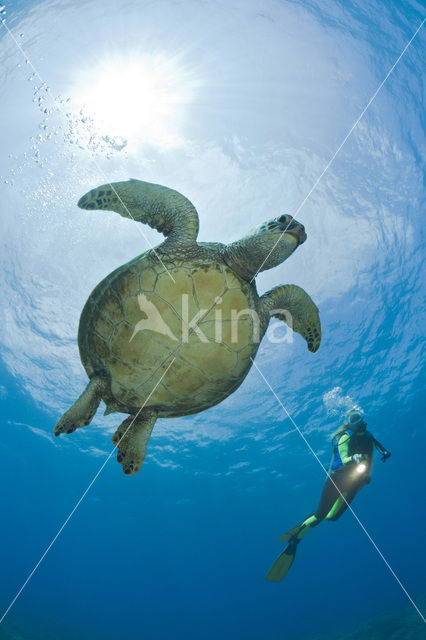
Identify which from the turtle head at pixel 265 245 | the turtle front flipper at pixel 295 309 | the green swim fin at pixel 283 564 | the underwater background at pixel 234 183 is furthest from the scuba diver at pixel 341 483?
the turtle head at pixel 265 245

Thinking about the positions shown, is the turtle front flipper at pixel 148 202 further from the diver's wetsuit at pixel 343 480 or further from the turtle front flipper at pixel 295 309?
the diver's wetsuit at pixel 343 480

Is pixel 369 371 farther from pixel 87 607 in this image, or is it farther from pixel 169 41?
pixel 87 607

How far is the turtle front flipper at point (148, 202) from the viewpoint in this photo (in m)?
4.19

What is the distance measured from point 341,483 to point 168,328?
771cm

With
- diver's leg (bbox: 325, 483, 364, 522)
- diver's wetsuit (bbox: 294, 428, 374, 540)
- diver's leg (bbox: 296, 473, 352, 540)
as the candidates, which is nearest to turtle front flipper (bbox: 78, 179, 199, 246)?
diver's wetsuit (bbox: 294, 428, 374, 540)

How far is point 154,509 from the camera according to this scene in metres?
35.2

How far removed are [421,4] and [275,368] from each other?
13448mm

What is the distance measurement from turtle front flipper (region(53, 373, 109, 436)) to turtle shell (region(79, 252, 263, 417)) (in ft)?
0.65

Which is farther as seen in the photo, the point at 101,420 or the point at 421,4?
the point at 101,420

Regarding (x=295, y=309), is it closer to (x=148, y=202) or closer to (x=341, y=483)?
(x=148, y=202)

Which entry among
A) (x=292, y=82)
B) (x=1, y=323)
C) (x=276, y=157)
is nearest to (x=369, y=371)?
(x=276, y=157)

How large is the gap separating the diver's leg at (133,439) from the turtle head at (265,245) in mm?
2280

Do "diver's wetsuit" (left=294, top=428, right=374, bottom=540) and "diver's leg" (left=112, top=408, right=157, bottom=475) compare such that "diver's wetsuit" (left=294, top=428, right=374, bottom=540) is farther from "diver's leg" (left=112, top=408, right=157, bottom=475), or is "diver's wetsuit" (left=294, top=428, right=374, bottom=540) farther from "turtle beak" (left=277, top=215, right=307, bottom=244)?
"turtle beak" (left=277, top=215, right=307, bottom=244)

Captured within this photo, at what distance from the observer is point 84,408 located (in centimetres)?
421
